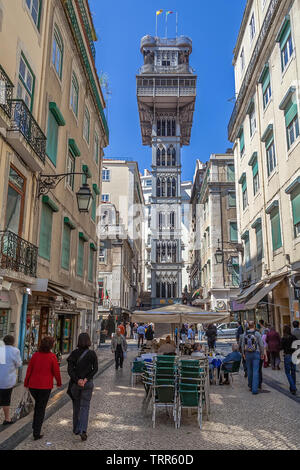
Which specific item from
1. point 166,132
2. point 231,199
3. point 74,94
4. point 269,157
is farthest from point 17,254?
point 166,132

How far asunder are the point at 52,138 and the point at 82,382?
1026 cm

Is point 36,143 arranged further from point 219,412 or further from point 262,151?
point 262,151

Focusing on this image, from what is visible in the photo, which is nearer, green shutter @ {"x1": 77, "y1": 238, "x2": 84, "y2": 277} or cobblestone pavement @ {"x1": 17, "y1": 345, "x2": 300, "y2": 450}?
cobblestone pavement @ {"x1": 17, "y1": 345, "x2": 300, "y2": 450}

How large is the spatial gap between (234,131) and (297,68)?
38.3 ft

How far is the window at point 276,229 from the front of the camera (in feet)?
56.1

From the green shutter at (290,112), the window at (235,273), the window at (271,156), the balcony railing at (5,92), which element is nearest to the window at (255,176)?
the window at (271,156)

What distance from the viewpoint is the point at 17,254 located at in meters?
9.91

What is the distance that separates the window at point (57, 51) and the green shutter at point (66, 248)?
6.21m

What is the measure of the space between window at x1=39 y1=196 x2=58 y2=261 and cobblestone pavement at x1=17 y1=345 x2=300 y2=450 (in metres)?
5.57

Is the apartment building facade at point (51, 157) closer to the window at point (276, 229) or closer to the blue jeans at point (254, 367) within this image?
the blue jeans at point (254, 367)

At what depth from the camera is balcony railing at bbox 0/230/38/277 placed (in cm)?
909

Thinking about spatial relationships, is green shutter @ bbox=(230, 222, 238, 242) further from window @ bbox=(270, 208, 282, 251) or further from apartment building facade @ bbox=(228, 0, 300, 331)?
window @ bbox=(270, 208, 282, 251)

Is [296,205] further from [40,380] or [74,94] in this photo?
[40,380]

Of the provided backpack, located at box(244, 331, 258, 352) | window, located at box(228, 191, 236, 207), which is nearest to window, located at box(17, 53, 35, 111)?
backpack, located at box(244, 331, 258, 352)
